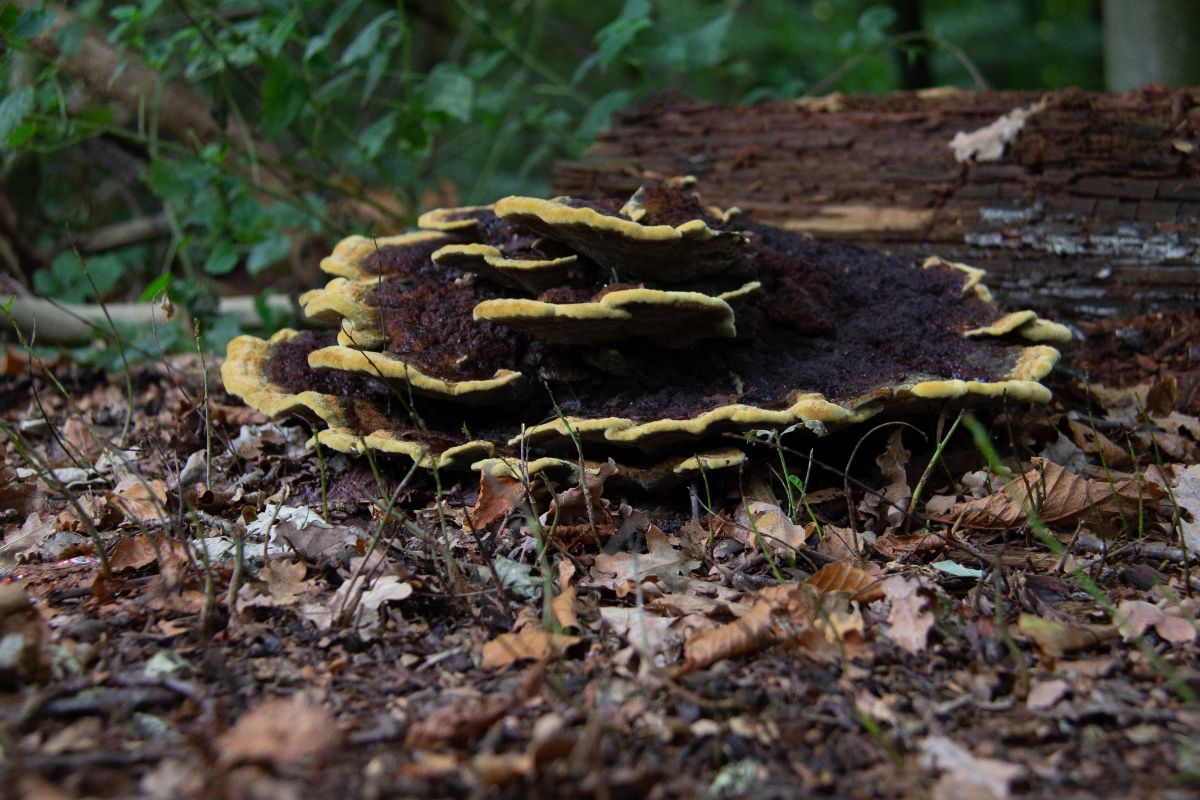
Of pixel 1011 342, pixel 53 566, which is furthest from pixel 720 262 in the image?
pixel 53 566

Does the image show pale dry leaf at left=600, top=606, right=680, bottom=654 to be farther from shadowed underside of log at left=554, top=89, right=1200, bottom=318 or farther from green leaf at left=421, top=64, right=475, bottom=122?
green leaf at left=421, top=64, right=475, bottom=122

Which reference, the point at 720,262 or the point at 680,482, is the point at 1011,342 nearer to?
the point at 720,262

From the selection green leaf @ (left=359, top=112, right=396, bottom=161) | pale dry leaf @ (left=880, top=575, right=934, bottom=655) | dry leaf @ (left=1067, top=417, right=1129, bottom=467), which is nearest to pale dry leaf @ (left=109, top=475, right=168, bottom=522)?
pale dry leaf @ (left=880, top=575, right=934, bottom=655)

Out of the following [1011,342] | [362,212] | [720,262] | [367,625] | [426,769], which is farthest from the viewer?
[362,212]

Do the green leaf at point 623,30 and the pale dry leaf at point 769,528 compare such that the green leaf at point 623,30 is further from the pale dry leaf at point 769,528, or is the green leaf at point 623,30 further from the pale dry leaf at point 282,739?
the pale dry leaf at point 282,739

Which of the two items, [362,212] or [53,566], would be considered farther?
[362,212]

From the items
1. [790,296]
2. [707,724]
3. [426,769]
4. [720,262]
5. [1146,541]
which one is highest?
[720,262]

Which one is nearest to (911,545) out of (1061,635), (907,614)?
(907,614)
